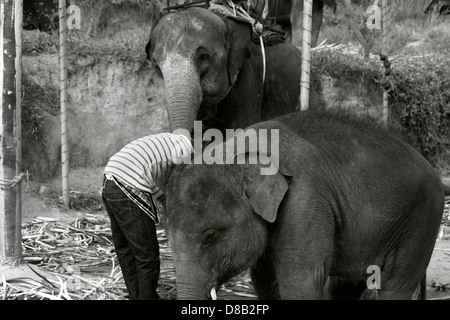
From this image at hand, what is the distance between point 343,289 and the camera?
234 inches

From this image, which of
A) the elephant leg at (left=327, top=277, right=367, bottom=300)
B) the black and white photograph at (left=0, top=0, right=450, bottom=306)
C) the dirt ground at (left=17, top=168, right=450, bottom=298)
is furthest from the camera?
the dirt ground at (left=17, top=168, right=450, bottom=298)

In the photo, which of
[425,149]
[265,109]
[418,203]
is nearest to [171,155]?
[418,203]

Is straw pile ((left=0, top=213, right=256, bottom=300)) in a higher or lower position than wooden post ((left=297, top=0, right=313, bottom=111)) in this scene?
lower

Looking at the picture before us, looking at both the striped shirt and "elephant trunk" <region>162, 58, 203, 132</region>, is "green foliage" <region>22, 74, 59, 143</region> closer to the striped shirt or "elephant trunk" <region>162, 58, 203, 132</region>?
"elephant trunk" <region>162, 58, 203, 132</region>

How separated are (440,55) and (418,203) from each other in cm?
754

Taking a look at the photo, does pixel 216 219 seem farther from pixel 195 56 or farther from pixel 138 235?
pixel 195 56

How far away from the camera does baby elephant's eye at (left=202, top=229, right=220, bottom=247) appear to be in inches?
188

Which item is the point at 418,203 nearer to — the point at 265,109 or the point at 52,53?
the point at 265,109

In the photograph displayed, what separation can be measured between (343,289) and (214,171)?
1576 millimetres

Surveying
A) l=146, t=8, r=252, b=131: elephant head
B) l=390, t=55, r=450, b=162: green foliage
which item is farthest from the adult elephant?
l=390, t=55, r=450, b=162: green foliage

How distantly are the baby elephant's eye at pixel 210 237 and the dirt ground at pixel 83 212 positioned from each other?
2.56m

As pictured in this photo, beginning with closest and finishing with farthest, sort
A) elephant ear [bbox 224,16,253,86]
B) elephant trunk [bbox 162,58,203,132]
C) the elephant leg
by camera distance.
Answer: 1. the elephant leg
2. elephant trunk [bbox 162,58,203,132]
3. elephant ear [bbox 224,16,253,86]

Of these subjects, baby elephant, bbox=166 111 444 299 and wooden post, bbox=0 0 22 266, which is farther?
wooden post, bbox=0 0 22 266

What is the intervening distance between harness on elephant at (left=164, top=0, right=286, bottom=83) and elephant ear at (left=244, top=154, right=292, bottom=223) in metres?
2.90
